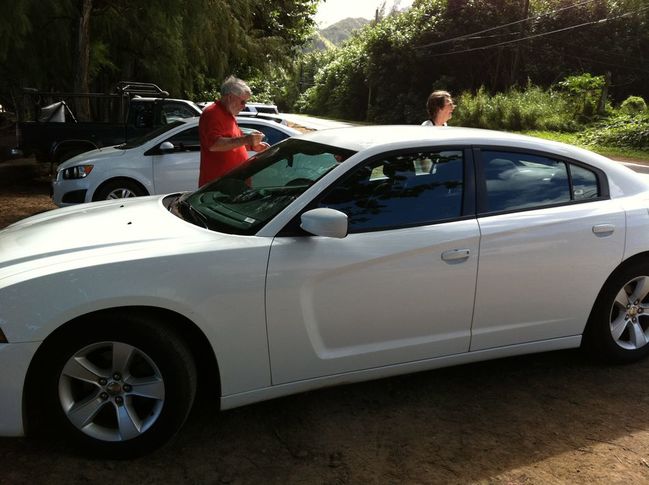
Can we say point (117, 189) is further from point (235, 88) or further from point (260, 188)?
point (260, 188)

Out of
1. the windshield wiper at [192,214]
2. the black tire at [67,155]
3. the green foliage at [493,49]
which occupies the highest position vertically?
the green foliage at [493,49]

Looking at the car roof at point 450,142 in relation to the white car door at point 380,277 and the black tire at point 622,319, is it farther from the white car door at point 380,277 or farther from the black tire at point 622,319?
the black tire at point 622,319

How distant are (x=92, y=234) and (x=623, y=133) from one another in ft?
83.1

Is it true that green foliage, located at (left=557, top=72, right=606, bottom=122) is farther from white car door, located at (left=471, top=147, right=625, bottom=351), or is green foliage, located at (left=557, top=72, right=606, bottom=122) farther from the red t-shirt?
white car door, located at (left=471, top=147, right=625, bottom=351)

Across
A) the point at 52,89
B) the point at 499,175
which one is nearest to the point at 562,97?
the point at 52,89

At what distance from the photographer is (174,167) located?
8039 millimetres

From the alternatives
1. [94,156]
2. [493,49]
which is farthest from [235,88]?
[493,49]

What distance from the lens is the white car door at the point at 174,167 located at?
8008mm

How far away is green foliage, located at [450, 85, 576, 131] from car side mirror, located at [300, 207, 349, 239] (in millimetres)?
29903

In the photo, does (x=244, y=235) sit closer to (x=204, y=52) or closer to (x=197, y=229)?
(x=197, y=229)

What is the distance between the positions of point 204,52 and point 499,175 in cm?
1383

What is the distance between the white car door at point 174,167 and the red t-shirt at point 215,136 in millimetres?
3162

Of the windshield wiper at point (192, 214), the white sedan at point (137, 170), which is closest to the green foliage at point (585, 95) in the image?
the white sedan at point (137, 170)

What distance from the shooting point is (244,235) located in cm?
299
